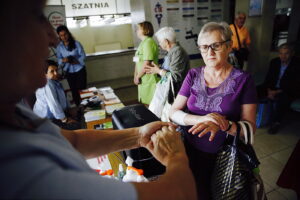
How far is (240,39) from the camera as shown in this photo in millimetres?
4660

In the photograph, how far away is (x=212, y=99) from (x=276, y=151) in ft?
6.92

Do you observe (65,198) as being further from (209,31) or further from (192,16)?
(192,16)

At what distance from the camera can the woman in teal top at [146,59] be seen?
3053mm

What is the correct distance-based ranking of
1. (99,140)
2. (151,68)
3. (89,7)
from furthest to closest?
(89,7), (151,68), (99,140)

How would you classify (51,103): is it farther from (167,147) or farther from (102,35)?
(102,35)

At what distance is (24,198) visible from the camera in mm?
331

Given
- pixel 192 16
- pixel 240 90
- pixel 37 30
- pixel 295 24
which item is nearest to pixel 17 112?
pixel 37 30

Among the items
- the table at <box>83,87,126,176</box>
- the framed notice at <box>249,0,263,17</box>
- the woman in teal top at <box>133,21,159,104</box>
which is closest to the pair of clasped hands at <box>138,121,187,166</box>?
the table at <box>83,87,126,176</box>

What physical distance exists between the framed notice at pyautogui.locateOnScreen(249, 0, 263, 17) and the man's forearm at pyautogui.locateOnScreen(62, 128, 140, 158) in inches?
199

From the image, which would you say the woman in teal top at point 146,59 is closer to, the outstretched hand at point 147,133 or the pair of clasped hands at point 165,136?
the pair of clasped hands at point 165,136

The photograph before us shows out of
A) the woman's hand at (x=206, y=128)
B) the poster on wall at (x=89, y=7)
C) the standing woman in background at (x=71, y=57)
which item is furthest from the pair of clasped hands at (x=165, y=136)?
the poster on wall at (x=89, y=7)

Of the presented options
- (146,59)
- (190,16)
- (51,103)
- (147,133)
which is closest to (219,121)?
(147,133)

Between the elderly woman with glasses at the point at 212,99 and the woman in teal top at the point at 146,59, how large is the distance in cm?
149

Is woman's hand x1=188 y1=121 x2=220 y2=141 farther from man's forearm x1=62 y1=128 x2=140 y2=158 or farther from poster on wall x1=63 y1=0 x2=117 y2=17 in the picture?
poster on wall x1=63 y1=0 x2=117 y2=17
